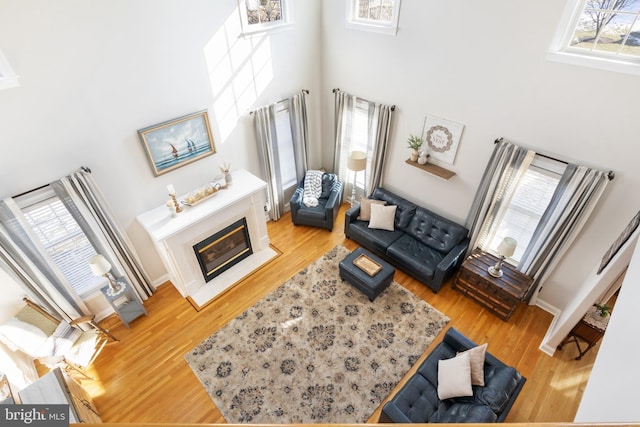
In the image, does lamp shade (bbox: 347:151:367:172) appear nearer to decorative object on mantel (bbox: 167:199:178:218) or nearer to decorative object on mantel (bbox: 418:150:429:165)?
decorative object on mantel (bbox: 418:150:429:165)

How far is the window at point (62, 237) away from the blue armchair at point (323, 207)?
3412 mm

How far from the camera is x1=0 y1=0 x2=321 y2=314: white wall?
3340 millimetres

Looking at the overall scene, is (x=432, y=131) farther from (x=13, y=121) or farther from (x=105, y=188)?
(x=13, y=121)

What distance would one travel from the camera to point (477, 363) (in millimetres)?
3590

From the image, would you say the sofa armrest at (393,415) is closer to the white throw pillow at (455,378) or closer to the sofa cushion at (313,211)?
the white throw pillow at (455,378)

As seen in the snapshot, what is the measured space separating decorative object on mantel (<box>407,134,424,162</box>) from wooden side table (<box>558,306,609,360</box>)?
3166 mm

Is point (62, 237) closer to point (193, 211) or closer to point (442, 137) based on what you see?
point (193, 211)

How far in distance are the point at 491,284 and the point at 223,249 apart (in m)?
4.33

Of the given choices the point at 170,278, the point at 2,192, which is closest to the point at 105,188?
the point at 2,192

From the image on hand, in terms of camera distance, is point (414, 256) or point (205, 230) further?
point (414, 256)

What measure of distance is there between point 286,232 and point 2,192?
420 centimetres

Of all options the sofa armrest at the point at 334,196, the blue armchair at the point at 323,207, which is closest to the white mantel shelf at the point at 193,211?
the blue armchair at the point at 323,207

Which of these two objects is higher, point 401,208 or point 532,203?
point 532,203

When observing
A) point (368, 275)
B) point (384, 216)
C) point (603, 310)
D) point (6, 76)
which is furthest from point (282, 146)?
point (603, 310)
